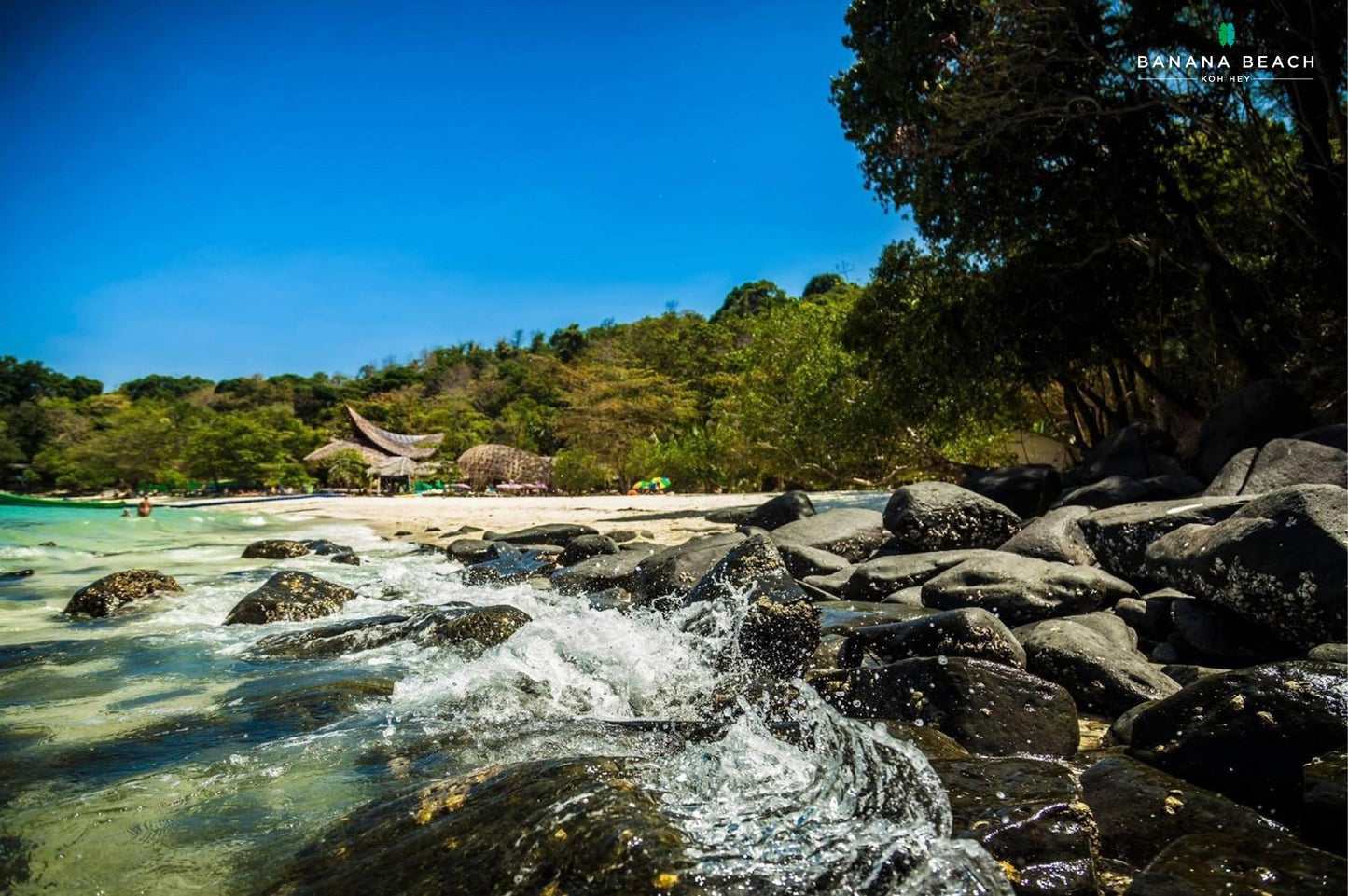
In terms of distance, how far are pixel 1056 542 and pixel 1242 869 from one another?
15.5 feet

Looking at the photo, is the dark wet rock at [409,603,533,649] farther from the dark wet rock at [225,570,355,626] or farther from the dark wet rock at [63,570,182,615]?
the dark wet rock at [63,570,182,615]

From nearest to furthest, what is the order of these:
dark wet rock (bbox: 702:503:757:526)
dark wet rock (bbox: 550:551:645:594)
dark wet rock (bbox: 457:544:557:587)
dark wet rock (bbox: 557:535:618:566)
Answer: dark wet rock (bbox: 550:551:645:594)
dark wet rock (bbox: 457:544:557:587)
dark wet rock (bbox: 557:535:618:566)
dark wet rock (bbox: 702:503:757:526)

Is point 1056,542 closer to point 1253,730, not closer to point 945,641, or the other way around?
point 945,641

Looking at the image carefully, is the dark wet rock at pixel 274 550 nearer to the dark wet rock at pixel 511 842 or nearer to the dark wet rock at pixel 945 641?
the dark wet rock at pixel 945 641

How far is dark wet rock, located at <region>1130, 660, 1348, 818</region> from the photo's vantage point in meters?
2.15

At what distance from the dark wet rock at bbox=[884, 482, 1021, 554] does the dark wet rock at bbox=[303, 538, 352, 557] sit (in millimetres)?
7523

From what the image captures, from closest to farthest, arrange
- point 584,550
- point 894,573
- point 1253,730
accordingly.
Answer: point 1253,730 < point 894,573 < point 584,550

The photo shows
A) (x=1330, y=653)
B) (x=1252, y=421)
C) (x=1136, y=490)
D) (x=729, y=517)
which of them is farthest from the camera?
(x=729, y=517)

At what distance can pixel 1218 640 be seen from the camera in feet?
12.7

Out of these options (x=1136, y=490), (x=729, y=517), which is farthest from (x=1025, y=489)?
(x=729, y=517)

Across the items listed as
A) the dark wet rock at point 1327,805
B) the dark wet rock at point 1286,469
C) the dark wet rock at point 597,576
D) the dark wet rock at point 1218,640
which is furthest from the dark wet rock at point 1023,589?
the dark wet rock at point 597,576

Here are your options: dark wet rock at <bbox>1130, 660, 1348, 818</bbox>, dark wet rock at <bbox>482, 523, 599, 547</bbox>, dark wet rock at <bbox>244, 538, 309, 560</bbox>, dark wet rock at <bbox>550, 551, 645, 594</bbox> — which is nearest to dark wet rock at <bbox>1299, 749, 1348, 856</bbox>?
dark wet rock at <bbox>1130, 660, 1348, 818</bbox>

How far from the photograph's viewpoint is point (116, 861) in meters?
2.19

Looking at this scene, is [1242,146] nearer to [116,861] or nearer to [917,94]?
[917,94]
